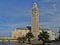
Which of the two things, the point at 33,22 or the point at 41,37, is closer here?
the point at 41,37

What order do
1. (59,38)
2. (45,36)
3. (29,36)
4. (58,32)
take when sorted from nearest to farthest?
(45,36) < (29,36) < (59,38) < (58,32)

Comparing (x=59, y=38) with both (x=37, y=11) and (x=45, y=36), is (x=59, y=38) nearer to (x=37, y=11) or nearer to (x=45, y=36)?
(x=37, y=11)

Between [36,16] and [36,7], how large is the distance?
371 inches

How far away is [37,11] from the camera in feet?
625

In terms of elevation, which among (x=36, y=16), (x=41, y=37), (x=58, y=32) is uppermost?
(x=36, y=16)

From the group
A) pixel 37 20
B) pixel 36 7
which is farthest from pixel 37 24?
pixel 36 7

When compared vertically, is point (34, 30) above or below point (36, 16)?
below

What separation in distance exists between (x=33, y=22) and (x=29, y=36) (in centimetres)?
6973

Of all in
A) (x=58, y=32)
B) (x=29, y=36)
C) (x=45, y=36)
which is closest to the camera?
(x=45, y=36)

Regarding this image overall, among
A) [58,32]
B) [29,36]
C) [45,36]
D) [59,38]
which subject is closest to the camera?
[45,36]

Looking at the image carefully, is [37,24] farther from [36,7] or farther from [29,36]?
[29,36]

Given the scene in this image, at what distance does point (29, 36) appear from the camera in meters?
114

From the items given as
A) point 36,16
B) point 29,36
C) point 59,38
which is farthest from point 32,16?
point 29,36

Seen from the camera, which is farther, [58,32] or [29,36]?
[58,32]
